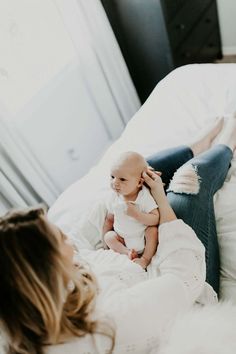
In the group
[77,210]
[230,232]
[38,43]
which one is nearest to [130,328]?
[230,232]

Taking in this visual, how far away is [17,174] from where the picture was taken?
1.87 m

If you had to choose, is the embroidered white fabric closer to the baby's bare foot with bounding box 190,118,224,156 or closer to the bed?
the bed

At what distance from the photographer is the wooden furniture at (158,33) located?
90.9 inches

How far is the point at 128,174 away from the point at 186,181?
0.65 ft

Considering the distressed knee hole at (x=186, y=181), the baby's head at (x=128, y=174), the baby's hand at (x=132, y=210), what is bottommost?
the distressed knee hole at (x=186, y=181)

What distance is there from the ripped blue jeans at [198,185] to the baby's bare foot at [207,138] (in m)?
0.05

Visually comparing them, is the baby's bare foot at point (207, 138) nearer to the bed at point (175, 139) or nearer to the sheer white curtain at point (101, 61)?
the bed at point (175, 139)

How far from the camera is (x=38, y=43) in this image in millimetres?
2145

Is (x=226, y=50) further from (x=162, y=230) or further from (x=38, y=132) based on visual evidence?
Answer: (x=162, y=230)

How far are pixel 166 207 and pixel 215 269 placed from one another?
0.81ft

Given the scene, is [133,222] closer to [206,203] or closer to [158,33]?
[206,203]

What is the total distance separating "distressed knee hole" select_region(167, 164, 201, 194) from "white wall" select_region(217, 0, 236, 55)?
7.06 ft

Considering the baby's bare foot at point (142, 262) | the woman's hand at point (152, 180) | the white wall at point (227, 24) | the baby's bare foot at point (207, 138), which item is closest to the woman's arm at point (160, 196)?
the woman's hand at point (152, 180)

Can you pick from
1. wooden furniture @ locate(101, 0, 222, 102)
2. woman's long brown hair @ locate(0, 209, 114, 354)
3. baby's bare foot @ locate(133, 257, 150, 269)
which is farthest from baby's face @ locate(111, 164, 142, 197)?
wooden furniture @ locate(101, 0, 222, 102)
